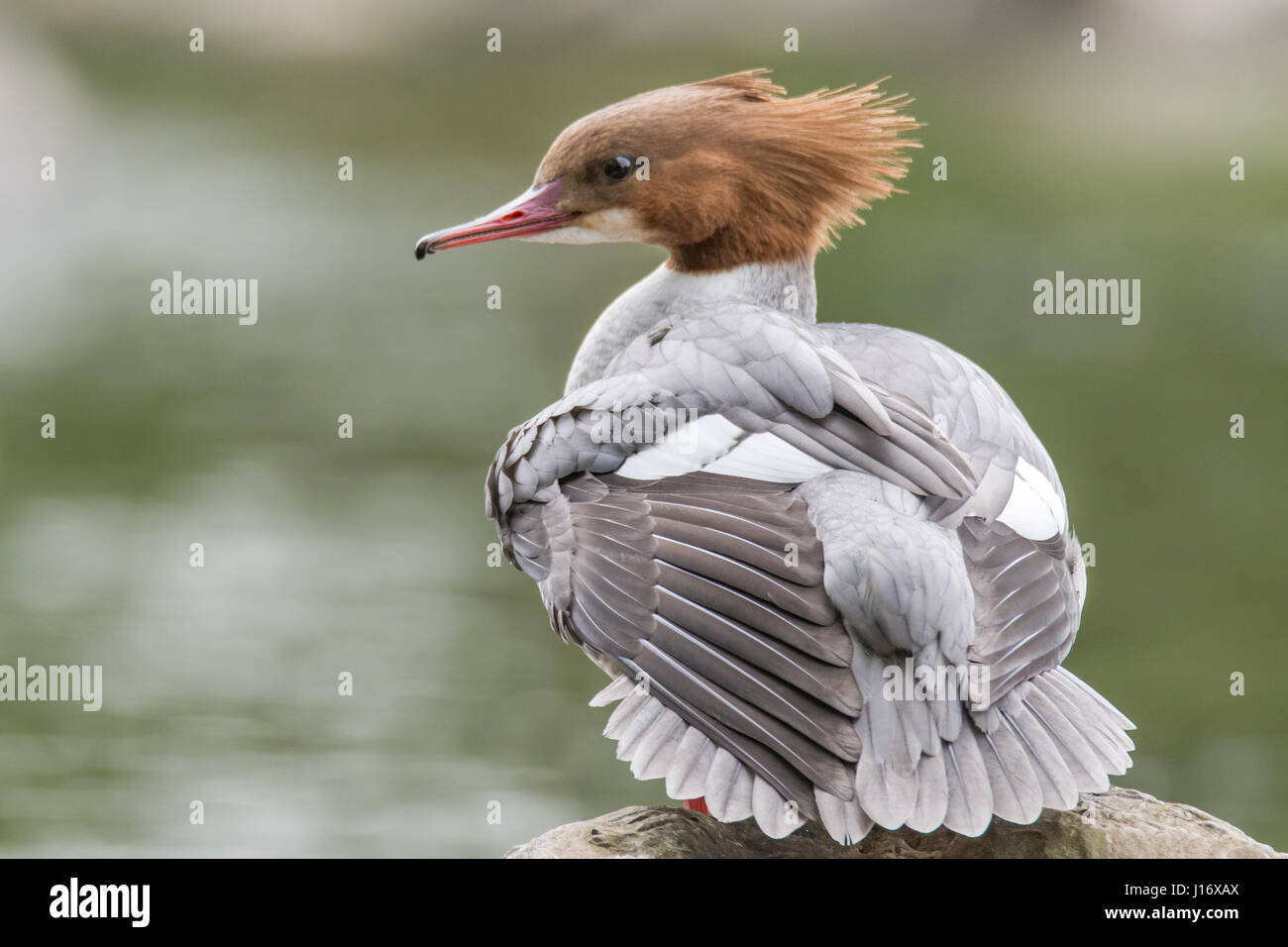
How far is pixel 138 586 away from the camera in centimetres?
652

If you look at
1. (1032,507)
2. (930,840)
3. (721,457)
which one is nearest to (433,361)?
(721,457)

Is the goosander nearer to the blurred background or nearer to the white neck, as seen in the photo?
the white neck

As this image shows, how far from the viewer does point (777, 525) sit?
8.55 ft

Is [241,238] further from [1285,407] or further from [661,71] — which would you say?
[1285,407]

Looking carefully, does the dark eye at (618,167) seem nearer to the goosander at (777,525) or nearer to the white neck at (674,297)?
the goosander at (777,525)

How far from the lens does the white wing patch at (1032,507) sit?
9.23 feet

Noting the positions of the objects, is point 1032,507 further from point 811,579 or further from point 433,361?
point 433,361

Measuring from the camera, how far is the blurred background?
19.1ft

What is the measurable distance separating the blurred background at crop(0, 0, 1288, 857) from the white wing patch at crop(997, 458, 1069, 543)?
2780 mm

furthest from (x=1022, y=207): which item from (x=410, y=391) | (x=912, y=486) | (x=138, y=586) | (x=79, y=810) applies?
(x=912, y=486)

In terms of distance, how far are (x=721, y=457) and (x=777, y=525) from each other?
0.90 ft

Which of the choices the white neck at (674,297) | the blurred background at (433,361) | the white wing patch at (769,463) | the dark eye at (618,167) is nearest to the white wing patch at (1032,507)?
the white wing patch at (769,463)

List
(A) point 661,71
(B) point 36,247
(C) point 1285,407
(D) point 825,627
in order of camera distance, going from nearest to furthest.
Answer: (D) point 825,627, (C) point 1285,407, (B) point 36,247, (A) point 661,71
